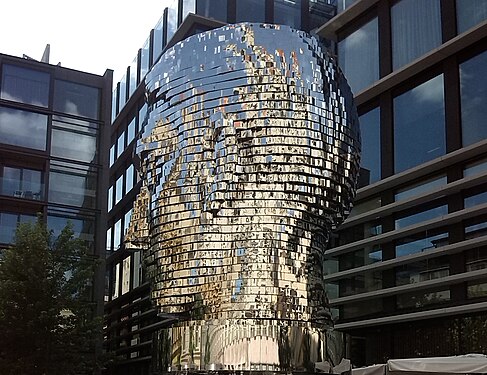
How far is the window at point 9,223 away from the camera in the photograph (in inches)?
1432

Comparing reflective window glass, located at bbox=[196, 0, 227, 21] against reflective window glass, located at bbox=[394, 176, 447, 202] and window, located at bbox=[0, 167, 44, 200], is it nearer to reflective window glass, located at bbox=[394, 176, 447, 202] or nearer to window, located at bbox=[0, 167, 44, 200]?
window, located at bbox=[0, 167, 44, 200]

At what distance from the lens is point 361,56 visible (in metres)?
28.1

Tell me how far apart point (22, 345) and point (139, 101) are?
25347mm

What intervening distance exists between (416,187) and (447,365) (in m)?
12.9

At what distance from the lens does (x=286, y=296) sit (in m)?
7.34

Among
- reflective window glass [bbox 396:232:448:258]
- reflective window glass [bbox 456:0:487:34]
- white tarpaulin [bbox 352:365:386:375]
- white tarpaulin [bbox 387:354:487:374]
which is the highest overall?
reflective window glass [bbox 456:0:487:34]

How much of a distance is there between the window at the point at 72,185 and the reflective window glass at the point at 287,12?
12.2 metres

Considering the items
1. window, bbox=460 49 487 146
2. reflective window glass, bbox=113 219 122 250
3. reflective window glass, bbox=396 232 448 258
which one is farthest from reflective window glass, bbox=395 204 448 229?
reflective window glass, bbox=113 219 122 250

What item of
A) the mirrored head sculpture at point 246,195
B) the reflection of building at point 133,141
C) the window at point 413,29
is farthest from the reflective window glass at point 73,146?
the mirrored head sculpture at point 246,195

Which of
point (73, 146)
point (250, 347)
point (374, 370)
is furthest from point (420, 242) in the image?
point (73, 146)

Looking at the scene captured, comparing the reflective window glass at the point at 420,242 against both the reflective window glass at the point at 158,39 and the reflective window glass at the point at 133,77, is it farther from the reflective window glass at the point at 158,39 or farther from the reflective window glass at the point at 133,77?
the reflective window glass at the point at 133,77

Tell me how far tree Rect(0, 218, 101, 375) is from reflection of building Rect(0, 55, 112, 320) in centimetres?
1225

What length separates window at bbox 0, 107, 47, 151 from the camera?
38031 mm

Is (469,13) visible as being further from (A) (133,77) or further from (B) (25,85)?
(A) (133,77)
